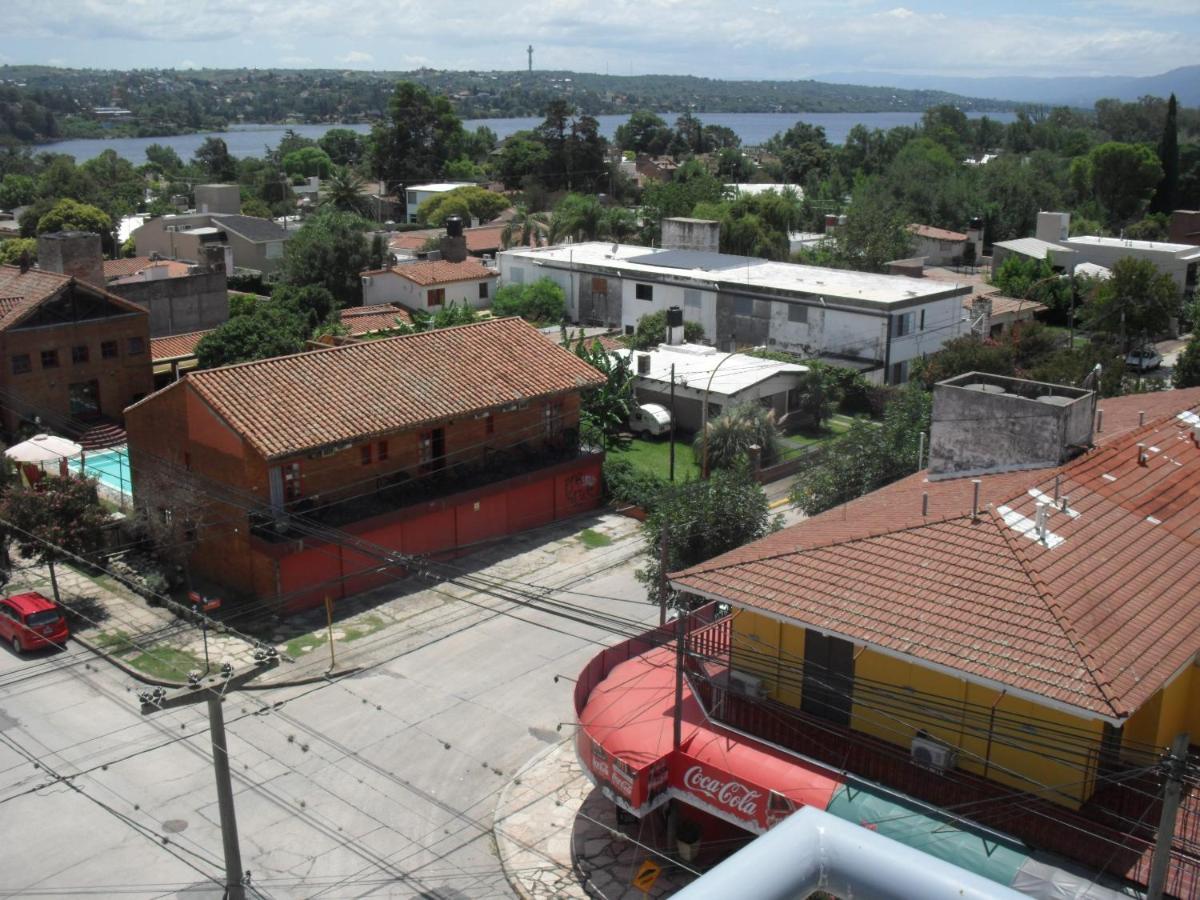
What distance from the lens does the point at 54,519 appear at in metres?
30.8

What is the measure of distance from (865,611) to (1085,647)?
10.8 ft

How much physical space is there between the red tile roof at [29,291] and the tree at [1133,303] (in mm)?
44070

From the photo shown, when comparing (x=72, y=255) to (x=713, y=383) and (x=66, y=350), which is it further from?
(x=713, y=383)

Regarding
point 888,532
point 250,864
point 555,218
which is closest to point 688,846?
point 888,532

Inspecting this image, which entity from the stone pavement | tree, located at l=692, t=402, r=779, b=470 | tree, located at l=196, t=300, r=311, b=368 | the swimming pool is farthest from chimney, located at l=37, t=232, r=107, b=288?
the stone pavement

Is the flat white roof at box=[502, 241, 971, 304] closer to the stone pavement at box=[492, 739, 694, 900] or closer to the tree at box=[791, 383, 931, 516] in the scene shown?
the tree at box=[791, 383, 931, 516]

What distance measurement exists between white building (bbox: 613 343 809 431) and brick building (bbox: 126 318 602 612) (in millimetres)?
6846

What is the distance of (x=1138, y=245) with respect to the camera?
76.1m

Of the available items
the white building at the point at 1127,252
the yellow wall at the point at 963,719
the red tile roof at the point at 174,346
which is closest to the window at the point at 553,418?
the yellow wall at the point at 963,719

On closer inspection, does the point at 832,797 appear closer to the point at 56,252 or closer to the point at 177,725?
the point at 177,725

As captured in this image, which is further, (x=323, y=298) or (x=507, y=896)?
(x=323, y=298)

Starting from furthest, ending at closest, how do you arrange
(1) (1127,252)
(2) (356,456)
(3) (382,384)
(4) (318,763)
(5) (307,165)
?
(5) (307,165) < (1) (1127,252) < (3) (382,384) < (2) (356,456) < (4) (318,763)

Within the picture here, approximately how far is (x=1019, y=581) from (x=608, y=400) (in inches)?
1032

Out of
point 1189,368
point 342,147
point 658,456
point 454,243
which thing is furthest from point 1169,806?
point 342,147
